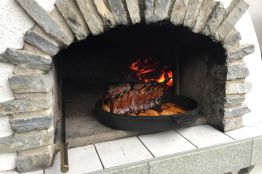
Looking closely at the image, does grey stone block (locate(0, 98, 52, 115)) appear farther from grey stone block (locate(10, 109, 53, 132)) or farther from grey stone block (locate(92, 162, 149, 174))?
grey stone block (locate(92, 162, 149, 174))

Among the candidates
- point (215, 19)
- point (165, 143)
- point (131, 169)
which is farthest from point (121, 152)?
point (215, 19)

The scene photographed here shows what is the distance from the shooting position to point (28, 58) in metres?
1.29

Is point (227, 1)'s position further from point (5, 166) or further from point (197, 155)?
point (5, 166)

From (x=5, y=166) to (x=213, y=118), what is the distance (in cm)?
147

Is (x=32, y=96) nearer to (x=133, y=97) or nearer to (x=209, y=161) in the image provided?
(x=133, y=97)

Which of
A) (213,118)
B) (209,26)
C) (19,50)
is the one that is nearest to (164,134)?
(213,118)

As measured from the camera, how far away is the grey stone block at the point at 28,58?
1.26 metres

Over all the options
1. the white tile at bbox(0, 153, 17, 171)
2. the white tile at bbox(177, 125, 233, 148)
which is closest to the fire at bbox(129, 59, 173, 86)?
the white tile at bbox(177, 125, 233, 148)

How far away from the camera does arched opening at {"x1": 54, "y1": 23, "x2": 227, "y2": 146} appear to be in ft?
6.02

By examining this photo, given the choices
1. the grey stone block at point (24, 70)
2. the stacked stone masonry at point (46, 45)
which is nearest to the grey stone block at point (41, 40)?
the stacked stone masonry at point (46, 45)

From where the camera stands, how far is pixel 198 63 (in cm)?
207

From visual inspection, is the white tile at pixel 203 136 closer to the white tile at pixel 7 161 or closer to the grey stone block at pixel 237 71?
the grey stone block at pixel 237 71

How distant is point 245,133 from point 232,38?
27.9 inches

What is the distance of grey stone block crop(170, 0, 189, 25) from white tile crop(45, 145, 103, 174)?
3.17 feet
